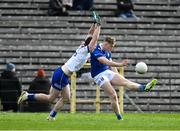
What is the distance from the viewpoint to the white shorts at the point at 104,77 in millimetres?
21653

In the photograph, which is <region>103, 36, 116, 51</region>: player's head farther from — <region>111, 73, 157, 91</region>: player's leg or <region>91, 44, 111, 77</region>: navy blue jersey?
<region>111, 73, 157, 91</region>: player's leg

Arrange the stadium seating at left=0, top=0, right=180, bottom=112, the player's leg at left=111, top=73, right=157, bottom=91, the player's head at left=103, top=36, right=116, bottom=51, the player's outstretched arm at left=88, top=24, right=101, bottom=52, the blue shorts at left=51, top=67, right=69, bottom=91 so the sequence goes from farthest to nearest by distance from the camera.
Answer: the stadium seating at left=0, top=0, right=180, bottom=112 < the player's head at left=103, top=36, right=116, bottom=51 < the player's leg at left=111, top=73, right=157, bottom=91 < the player's outstretched arm at left=88, top=24, right=101, bottom=52 < the blue shorts at left=51, top=67, right=69, bottom=91

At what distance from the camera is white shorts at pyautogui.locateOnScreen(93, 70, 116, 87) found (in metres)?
21.7

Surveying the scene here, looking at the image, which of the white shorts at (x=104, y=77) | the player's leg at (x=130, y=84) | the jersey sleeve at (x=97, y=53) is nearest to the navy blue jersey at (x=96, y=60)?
the jersey sleeve at (x=97, y=53)

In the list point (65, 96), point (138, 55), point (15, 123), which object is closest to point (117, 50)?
point (138, 55)

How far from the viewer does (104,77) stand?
2172 cm

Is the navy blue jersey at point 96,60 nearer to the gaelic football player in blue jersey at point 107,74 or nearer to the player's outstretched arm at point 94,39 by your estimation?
the gaelic football player in blue jersey at point 107,74

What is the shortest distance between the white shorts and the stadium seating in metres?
8.60

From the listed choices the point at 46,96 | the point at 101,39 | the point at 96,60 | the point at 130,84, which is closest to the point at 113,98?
the point at 130,84

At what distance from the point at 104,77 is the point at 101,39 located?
39.4 feet

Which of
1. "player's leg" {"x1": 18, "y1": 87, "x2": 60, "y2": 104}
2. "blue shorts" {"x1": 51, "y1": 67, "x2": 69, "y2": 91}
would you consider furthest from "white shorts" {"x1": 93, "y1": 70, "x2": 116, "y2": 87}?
"player's leg" {"x1": 18, "y1": 87, "x2": 60, "y2": 104}

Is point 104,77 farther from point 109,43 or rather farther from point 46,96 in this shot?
point 46,96

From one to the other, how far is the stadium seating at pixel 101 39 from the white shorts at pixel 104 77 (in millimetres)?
8603

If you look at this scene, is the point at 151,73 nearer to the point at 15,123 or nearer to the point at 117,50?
the point at 117,50
